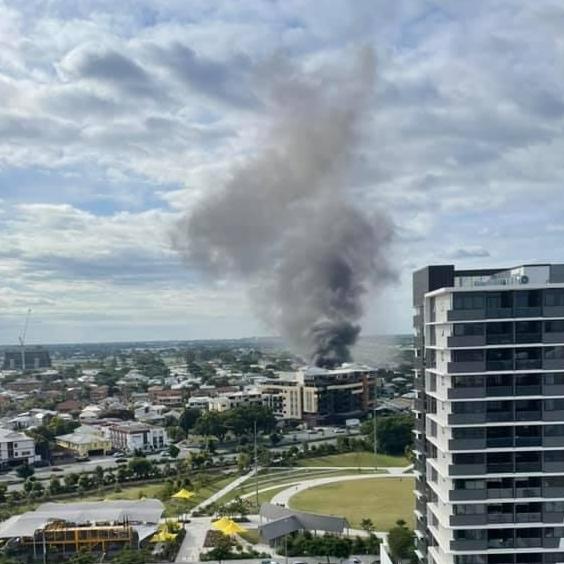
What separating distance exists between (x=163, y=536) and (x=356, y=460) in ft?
69.8

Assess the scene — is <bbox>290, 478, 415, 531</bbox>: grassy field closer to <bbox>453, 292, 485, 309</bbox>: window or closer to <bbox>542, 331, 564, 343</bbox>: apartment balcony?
<bbox>542, 331, 564, 343</bbox>: apartment balcony

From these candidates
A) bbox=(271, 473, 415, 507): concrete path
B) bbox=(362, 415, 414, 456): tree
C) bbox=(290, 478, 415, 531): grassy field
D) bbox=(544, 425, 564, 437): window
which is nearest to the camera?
bbox=(544, 425, 564, 437): window

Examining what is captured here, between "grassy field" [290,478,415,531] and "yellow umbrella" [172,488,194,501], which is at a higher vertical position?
"yellow umbrella" [172,488,194,501]

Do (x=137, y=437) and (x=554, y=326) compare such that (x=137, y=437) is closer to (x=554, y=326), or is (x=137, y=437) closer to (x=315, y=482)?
(x=315, y=482)

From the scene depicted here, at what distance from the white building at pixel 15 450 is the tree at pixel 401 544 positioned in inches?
1343

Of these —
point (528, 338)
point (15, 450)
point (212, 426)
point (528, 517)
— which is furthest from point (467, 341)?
point (15, 450)

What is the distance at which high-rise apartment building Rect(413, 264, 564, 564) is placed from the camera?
17.3 meters

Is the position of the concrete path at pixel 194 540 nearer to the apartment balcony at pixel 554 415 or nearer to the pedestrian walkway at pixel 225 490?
the pedestrian walkway at pixel 225 490

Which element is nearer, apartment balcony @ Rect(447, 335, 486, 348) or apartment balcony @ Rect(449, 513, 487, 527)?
apartment balcony @ Rect(449, 513, 487, 527)

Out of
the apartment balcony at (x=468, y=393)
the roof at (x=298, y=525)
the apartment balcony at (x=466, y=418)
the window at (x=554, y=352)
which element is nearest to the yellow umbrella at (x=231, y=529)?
the roof at (x=298, y=525)

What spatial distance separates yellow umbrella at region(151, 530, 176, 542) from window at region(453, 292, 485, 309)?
1757cm

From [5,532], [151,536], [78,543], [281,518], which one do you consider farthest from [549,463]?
[5,532]

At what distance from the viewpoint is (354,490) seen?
39.0 metres

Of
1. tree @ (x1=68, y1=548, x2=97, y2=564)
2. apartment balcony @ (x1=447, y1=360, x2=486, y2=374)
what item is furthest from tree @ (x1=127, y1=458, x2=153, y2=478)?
apartment balcony @ (x1=447, y1=360, x2=486, y2=374)
